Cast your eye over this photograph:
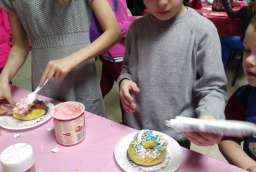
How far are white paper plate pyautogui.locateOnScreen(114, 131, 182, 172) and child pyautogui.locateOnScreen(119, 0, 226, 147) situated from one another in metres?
0.13

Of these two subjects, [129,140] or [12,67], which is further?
[12,67]

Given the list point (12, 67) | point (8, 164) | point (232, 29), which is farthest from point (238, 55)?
point (8, 164)

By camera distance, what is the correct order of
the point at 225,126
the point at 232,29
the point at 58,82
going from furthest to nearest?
1. the point at 232,29
2. the point at 58,82
3. the point at 225,126

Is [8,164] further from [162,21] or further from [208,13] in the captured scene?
[208,13]

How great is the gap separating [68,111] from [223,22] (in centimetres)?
181

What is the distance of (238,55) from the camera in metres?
2.83

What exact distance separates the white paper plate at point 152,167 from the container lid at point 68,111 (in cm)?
14

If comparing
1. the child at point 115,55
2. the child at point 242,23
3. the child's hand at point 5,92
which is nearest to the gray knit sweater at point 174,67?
the child's hand at point 5,92

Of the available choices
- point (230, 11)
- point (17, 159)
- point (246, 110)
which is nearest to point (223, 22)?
point (230, 11)

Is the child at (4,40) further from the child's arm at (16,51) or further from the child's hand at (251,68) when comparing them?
the child's hand at (251,68)

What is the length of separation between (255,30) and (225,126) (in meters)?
0.35

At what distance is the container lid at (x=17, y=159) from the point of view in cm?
64

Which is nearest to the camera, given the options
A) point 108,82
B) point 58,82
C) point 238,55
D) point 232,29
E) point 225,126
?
point 225,126

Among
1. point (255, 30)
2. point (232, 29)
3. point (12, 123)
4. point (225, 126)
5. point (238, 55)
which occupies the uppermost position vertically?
point (255, 30)
